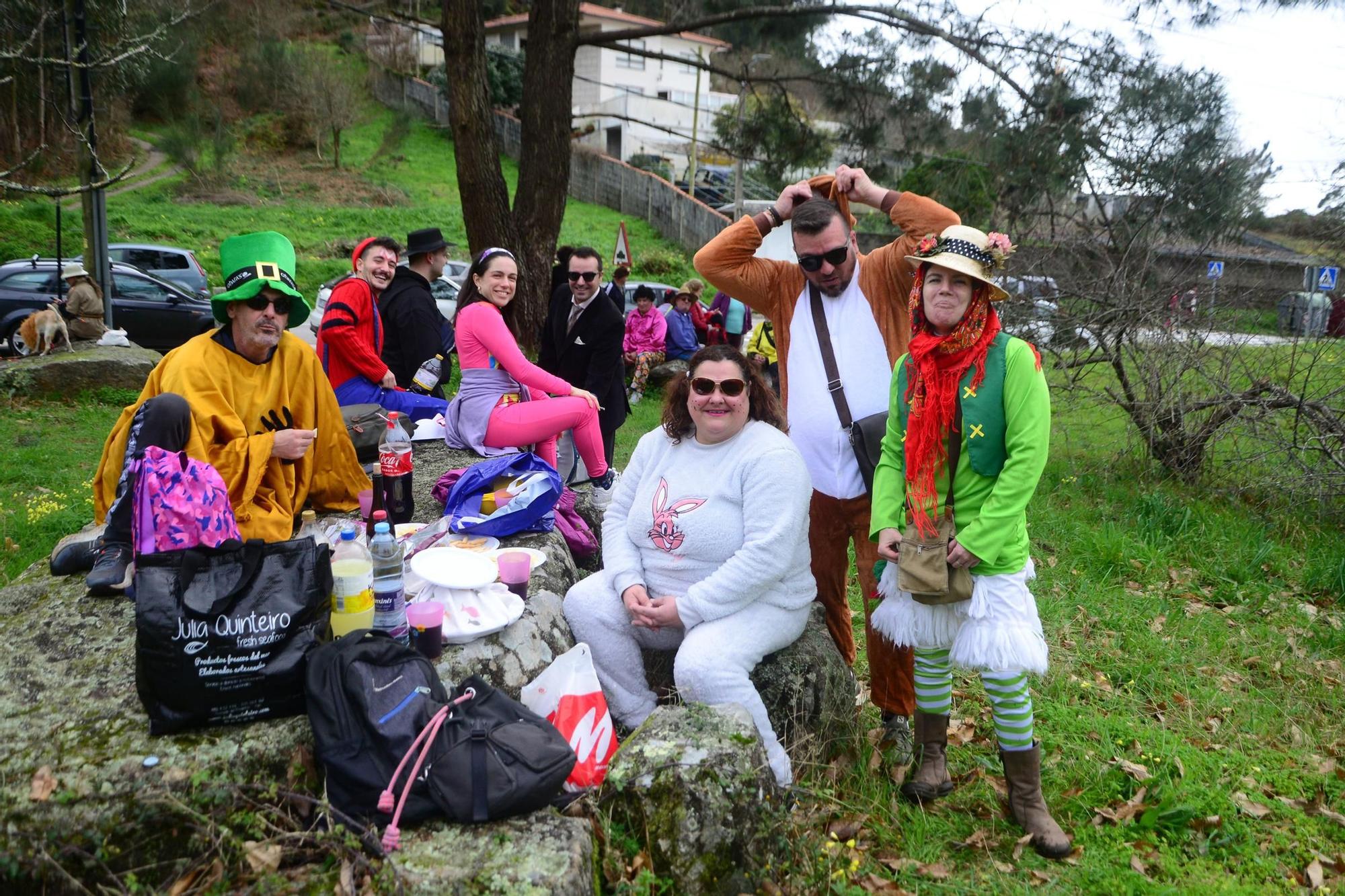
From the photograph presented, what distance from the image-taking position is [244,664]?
8.75 feet

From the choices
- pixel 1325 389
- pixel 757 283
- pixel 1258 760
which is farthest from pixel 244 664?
pixel 1325 389

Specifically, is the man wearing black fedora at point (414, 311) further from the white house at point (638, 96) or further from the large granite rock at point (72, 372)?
the white house at point (638, 96)

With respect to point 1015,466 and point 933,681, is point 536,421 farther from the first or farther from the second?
point 1015,466

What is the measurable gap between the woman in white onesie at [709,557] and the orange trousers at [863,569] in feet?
1.09

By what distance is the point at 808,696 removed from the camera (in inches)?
141

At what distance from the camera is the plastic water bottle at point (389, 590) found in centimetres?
314

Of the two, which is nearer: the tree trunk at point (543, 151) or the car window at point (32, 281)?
the tree trunk at point (543, 151)

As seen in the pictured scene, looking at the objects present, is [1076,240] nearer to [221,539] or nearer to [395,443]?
[395,443]

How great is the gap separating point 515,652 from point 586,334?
10.7ft

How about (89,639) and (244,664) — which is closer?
(244,664)

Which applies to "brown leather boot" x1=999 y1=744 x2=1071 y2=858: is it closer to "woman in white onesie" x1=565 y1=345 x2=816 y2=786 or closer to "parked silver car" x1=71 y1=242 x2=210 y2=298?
"woman in white onesie" x1=565 y1=345 x2=816 y2=786

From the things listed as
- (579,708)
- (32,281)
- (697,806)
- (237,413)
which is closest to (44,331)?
(32,281)

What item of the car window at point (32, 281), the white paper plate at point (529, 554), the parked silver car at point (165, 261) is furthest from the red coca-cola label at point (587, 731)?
the parked silver car at point (165, 261)

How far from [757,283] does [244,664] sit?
244 centimetres
